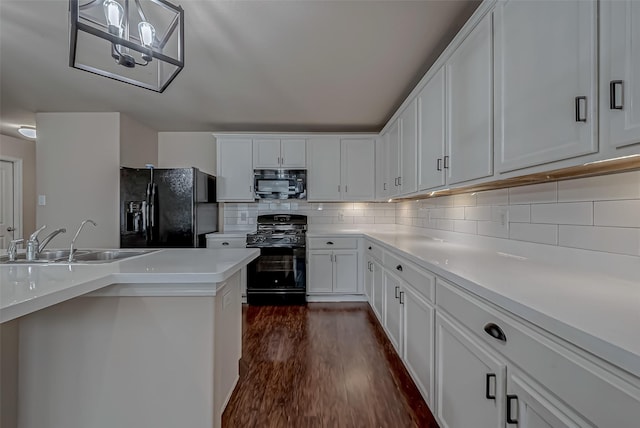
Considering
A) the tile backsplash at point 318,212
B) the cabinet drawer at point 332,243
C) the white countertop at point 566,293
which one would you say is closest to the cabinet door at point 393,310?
the white countertop at point 566,293

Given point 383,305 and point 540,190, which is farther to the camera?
point 383,305

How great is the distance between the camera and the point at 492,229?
6.31 ft

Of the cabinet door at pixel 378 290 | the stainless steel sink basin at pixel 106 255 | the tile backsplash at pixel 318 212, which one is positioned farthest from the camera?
the tile backsplash at pixel 318 212

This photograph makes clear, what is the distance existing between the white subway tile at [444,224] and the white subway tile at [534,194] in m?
0.79

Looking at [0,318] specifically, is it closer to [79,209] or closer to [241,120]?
[241,120]

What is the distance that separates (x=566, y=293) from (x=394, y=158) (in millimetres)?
2444

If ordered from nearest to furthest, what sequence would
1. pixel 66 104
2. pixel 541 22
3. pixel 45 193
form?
1. pixel 541 22
2. pixel 66 104
3. pixel 45 193

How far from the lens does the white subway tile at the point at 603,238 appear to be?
1095 millimetres

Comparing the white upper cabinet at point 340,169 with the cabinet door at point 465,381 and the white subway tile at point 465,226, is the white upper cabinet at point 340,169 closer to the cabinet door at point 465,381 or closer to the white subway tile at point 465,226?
the white subway tile at point 465,226

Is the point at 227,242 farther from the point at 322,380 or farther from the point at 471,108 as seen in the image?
the point at 471,108

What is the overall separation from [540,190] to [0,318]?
7.15 feet

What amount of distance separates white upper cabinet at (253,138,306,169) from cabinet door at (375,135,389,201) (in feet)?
3.28

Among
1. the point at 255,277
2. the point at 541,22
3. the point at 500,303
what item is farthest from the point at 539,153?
the point at 255,277

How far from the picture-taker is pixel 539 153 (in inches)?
45.0
